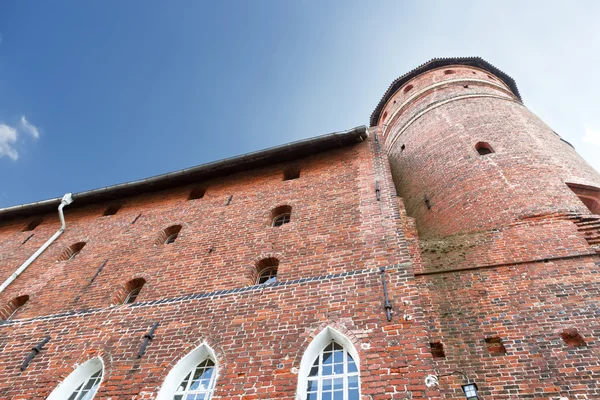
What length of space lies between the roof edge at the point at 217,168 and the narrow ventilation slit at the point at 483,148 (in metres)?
3.31

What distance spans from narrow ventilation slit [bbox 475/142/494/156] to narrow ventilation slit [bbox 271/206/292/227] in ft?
19.0

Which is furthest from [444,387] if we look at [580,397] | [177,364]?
[177,364]

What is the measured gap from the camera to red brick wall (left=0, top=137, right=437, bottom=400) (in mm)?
5418

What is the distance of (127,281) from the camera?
824 cm

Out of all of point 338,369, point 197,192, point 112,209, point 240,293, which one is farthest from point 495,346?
point 112,209

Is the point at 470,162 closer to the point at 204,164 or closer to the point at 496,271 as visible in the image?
the point at 496,271

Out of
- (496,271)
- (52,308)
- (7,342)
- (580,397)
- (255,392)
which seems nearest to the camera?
(580,397)

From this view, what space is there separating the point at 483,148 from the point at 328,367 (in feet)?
27.2

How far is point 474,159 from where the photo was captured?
393 inches

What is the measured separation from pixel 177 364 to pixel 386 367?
3.27 meters

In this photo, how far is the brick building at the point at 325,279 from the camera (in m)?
5.37

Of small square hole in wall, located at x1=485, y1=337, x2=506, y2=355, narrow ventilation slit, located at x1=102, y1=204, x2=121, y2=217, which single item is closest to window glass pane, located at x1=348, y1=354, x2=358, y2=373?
small square hole in wall, located at x1=485, y1=337, x2=506, y2=355

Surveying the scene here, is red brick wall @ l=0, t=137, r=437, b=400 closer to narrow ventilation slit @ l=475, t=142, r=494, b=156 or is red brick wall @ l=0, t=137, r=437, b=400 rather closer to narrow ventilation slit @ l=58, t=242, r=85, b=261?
narrow ventilation slit @ l=58, t=242, r=85, b=261

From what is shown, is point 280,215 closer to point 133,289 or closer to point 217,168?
point 217,168
